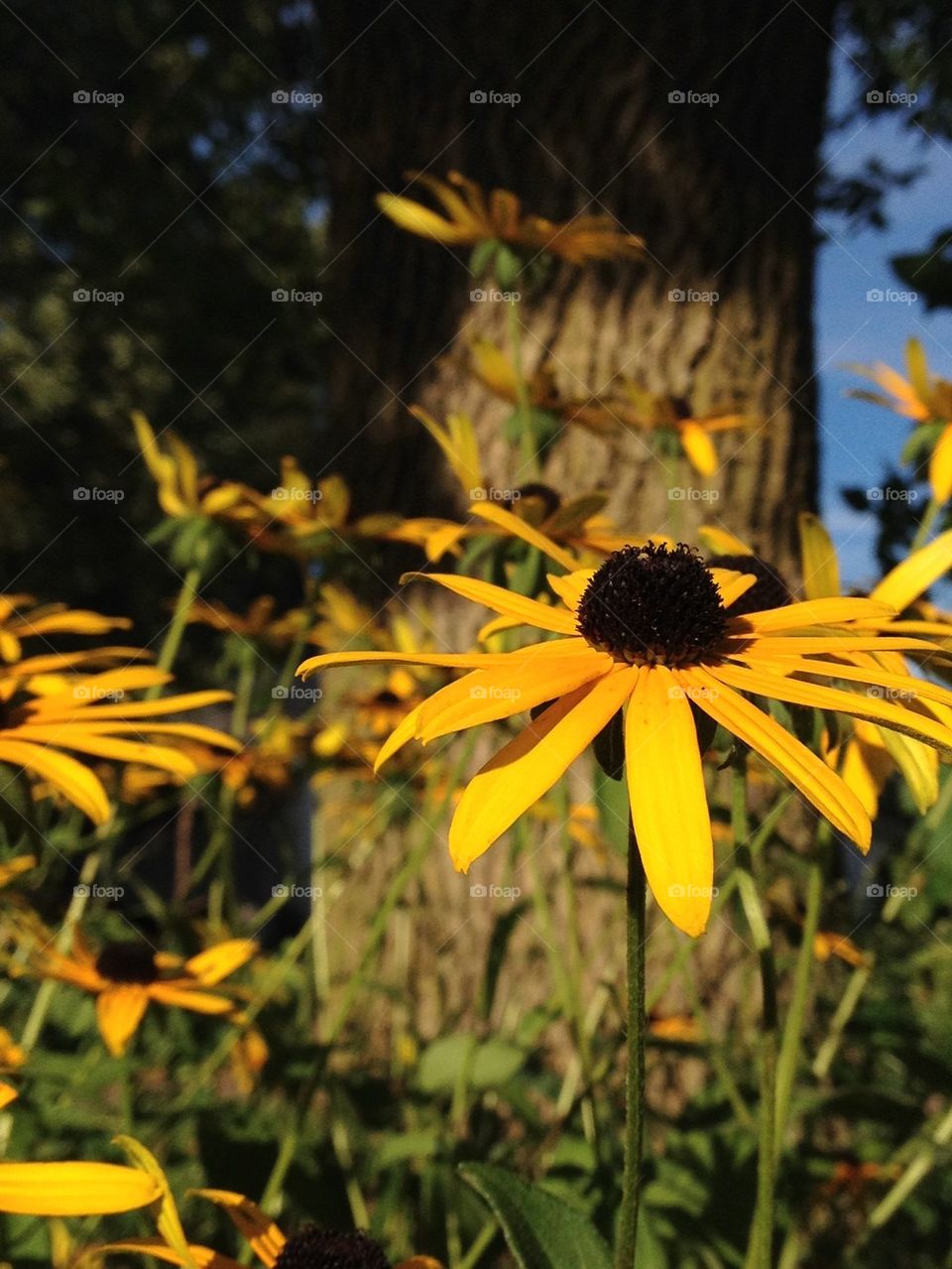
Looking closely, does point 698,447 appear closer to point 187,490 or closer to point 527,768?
point 187,490

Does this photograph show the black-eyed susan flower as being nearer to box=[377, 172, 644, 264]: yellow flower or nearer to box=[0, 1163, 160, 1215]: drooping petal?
box=[0, 1163, 160, 1215]: drooping petal

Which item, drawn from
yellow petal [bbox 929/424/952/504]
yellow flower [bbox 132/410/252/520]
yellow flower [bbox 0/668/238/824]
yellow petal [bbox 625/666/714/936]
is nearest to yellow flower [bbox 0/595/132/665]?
yellow flower [bbox 0/668/238/824]

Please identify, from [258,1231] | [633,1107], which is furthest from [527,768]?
[258,1231]

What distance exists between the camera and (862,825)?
0.50 metres

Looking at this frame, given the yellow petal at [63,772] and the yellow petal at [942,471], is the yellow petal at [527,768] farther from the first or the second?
the yellow petal at [942,471]

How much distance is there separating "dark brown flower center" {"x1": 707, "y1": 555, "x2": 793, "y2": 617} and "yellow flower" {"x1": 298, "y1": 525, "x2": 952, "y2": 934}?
67 millimetres

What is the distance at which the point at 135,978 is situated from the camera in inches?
45.9

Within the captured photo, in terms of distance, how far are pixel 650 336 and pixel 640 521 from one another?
37 cm

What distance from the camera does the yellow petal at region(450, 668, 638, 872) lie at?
51 centimetres

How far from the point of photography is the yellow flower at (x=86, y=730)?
792 millimetres

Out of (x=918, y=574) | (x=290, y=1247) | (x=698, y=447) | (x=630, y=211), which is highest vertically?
(x=630, y=211)

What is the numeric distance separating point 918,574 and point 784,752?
410mm

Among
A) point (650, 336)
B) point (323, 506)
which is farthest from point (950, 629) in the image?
point (650, 336)

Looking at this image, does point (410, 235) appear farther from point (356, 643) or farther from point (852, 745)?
point (852, 745)
